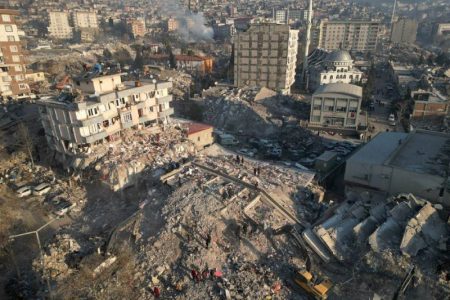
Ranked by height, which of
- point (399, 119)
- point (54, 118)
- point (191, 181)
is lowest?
point (399, 119)

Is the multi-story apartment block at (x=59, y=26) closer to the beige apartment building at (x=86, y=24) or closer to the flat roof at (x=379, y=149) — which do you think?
the beige apartment building at (x=86, y=24)

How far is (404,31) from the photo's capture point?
13188 centimetres

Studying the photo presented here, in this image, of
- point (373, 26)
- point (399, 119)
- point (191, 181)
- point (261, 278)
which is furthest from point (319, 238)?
point (373, 26)

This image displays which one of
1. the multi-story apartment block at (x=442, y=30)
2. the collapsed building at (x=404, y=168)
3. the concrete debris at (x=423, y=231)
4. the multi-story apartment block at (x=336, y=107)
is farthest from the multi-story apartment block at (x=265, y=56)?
the multi-story apartment block at (x=442, y=30)

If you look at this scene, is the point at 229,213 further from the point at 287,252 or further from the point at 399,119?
the point at 399,119

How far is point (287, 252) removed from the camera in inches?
740

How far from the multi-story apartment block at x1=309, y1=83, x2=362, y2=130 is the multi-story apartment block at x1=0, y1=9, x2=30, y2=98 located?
39276 mm

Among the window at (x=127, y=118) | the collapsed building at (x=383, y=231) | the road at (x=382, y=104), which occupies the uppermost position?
the window at (x=127, y=118)

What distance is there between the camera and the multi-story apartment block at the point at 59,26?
122 meters

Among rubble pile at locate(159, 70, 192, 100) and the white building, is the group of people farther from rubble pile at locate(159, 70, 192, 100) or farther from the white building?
the white building

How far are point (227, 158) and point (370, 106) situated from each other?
115 ft

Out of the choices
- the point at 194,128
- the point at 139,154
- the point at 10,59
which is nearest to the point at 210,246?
the point at 139,154

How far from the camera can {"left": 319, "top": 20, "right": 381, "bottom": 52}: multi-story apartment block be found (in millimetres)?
113688

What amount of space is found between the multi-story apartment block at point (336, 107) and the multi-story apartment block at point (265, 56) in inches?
663
